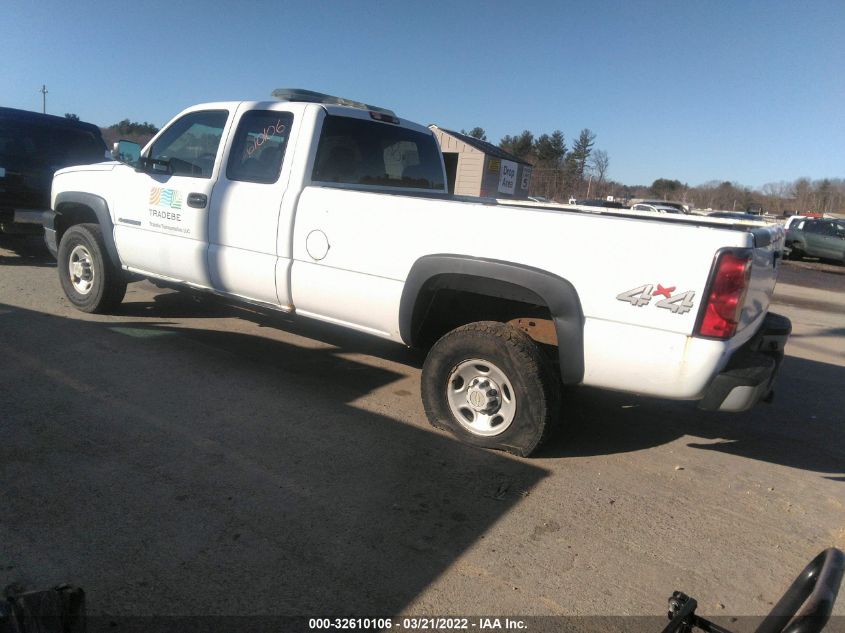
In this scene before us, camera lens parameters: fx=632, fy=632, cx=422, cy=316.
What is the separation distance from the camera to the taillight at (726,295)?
9.91ft

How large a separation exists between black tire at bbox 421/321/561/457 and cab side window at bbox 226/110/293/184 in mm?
1925

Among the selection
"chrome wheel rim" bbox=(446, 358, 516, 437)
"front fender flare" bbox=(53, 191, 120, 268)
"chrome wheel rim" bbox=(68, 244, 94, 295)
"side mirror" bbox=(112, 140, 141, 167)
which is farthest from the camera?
"chrome wheel rim" bbox=(68, 244, 94, 295)

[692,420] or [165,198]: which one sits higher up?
[165,198]

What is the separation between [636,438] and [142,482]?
10.4ft

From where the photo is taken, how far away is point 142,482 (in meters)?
3.23

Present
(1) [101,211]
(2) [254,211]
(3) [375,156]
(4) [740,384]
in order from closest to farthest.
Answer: (4) [740,384] → (2) [254,211] → (3) [375,156] → (1) [101,211]

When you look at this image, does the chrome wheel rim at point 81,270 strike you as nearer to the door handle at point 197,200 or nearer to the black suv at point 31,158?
the door handle at point 197,200

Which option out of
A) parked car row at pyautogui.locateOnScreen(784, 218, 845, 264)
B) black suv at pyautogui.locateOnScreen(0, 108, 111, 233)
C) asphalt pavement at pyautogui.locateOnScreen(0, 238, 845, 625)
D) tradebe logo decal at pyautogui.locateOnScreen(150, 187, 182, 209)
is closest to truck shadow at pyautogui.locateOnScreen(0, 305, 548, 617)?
asphalt pavement at pyautogui.locateOnScreen(0, 238, 845, 625)

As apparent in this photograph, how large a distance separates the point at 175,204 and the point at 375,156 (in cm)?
171

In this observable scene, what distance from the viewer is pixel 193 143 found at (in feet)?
17.7

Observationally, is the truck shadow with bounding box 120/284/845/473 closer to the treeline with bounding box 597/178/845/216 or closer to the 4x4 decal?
the 4x4 decal

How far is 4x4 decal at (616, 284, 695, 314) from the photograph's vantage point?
10.2 feet

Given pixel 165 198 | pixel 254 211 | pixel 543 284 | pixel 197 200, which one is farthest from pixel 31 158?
pixel 543 284

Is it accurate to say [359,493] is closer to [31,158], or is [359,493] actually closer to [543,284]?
[543,284]
